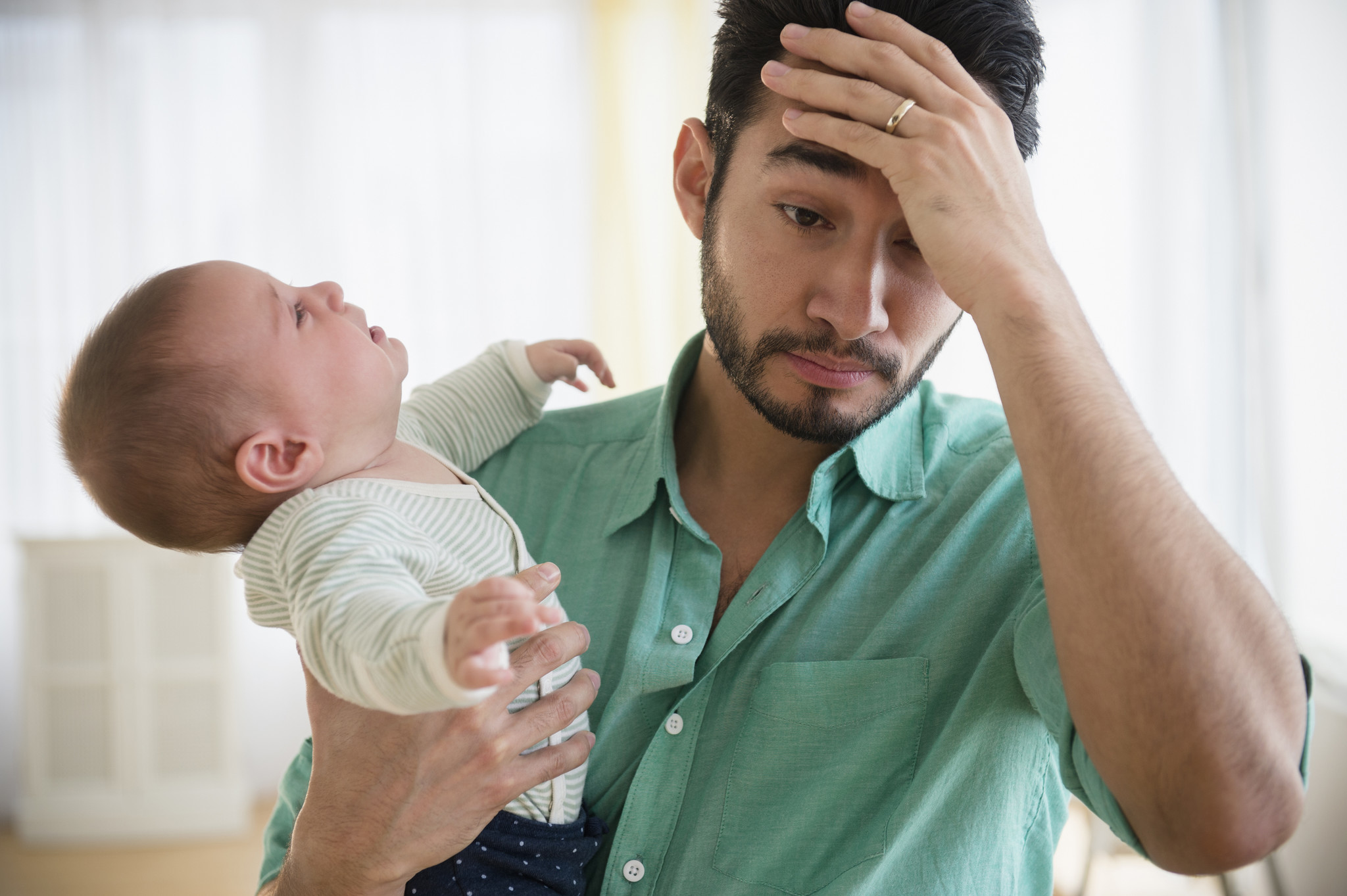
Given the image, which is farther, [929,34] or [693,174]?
[693,174]

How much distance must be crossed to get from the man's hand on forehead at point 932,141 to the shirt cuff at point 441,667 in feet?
1.98

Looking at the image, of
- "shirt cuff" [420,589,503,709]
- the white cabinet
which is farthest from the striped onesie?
the white cabinet

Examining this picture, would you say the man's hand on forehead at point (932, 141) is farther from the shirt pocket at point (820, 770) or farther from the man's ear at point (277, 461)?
A: the man's ear at point (277, 461)

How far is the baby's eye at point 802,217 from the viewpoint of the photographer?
3.66 feet

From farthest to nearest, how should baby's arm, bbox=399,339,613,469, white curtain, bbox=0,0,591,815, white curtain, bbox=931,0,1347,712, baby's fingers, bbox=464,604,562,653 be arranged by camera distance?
white curtain, bbox=0,0,591,815, white curtain, bbox=931,0,1347,712, baby's arm, bbox=399,339,613,469, baby's fingers, bbox=464,604,562,653

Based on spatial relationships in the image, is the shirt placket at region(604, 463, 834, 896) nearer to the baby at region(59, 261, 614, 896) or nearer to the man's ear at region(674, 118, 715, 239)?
the baby at region(59, 261, 614, 896)

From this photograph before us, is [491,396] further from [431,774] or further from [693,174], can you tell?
[431,774]

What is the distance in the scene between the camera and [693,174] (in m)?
1.44

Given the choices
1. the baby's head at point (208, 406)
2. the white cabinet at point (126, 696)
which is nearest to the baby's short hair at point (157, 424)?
the baby's head at point (208, 406)

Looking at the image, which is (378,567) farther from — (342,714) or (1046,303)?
(1046,303)

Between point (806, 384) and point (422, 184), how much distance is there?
3.27 metres

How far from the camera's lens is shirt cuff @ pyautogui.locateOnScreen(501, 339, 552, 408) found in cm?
139

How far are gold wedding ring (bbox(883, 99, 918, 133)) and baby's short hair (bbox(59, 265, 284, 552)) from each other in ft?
2.40

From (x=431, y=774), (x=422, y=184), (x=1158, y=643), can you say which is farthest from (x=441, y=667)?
(x=422, y=184)
